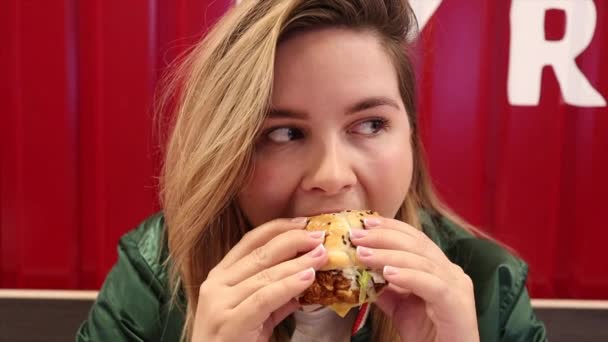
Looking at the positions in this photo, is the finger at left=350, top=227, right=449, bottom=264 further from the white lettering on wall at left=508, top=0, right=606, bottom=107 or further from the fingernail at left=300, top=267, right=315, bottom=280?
the white lettering on wall at left=508, top=0, right=606, bottom=107

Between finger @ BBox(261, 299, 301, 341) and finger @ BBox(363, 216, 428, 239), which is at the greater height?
finger @ BBox(363, 216, 428, 239)

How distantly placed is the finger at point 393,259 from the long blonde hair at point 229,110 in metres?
0.25

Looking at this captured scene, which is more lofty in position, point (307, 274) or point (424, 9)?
point (424, 9)

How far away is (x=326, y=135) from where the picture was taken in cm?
100

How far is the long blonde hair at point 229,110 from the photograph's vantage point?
1.01 meters

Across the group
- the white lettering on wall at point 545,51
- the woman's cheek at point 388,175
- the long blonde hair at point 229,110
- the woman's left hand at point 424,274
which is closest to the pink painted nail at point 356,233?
the woman's left hand at point 424,274

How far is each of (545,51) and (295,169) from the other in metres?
1.17

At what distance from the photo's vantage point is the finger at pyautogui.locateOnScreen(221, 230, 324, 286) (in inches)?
37.4

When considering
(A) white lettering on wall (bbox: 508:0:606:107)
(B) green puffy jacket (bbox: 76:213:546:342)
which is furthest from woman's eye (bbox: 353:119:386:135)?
(A) white lettering on wall (bbox: 508:0:606:107)

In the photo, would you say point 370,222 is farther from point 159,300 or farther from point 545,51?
point 545,51

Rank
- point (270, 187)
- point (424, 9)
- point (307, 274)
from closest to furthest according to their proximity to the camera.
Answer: point (307, 274) → point (270, 187) → point (424, 9)

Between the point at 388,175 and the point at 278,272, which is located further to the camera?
the point at 388,175

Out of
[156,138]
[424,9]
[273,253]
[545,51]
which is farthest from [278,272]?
[545,51]

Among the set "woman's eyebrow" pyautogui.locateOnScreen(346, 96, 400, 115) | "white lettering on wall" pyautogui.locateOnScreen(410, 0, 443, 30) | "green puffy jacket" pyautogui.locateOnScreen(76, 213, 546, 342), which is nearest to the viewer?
"woman's eyebrow" pyautogui.locateOnScreen(346, 96, 400, 115)
